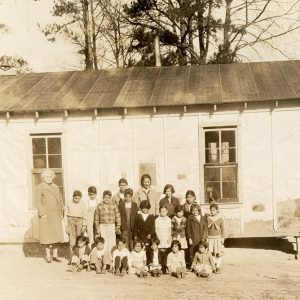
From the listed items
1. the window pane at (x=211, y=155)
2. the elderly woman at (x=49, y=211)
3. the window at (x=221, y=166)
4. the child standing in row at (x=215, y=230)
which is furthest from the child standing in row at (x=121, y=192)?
the window pane at (x=211, y=155)

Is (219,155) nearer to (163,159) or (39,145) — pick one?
(163,159)

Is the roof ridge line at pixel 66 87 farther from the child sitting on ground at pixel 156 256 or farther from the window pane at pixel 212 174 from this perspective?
the child sitting on ground at pixel 156 256

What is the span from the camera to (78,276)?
31.1ft

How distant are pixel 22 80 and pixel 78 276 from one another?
6700 mm

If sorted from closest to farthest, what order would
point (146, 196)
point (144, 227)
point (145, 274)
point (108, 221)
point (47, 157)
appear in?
point (145, 274)
point (144, 227)
point (108, 221)
point (146, 196)
point (47, 157)

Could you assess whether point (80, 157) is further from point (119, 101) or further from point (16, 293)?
point (16, 293)

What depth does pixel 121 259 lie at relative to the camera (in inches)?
372

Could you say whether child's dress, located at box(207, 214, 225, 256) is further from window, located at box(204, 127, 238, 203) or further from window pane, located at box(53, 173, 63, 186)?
window pane, located at box(53, 173, 63, 186)

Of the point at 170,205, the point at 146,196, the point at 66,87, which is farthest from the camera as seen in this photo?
the point at 66,87

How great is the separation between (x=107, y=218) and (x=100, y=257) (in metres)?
0.78

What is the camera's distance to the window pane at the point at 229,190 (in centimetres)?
1170

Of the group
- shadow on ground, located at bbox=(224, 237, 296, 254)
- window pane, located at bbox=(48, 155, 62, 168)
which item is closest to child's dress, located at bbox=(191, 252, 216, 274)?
shadow on ground, located at bbox=(224, 237, 296, 254)

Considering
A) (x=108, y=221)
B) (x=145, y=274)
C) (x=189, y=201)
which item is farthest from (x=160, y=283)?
(x=189, y=201)

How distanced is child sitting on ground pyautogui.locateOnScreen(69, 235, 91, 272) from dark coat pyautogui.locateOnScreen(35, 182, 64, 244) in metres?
0.70
